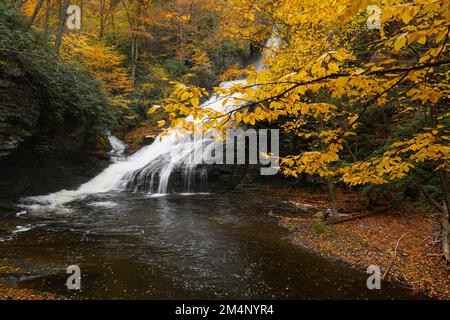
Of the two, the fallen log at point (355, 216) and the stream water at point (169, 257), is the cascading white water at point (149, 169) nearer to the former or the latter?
the stream water at point (169, 257)

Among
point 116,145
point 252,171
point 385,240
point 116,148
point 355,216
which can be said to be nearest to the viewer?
point 385,240

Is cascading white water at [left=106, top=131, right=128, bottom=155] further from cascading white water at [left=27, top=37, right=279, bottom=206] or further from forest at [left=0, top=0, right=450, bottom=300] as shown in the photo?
cascading white water at [left=27, top=37, right=279, bottom=206]

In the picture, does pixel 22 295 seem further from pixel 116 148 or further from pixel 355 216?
pixel 116 148

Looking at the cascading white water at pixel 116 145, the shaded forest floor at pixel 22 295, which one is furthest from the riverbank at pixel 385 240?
the cascading white water at pixel 116 145

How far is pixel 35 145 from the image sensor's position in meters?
13.8

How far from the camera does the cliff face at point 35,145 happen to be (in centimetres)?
1152

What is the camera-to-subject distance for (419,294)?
18.2 feet

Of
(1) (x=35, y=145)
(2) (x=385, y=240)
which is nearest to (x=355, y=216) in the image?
(2) (x=385, y=240)

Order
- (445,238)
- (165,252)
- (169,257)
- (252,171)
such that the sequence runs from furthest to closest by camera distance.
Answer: (252,171) < (165,252) < (169,257) < (445,238)

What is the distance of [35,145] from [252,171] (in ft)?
35.5

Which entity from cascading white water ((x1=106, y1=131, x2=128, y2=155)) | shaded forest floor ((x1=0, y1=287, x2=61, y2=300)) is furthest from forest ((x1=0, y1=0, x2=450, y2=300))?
cascading white water ((x1=106, y1=131, x2=128, y2=155))

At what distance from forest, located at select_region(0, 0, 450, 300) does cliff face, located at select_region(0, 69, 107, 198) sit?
0.21ft

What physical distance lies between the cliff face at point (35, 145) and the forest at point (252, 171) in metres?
0.06
